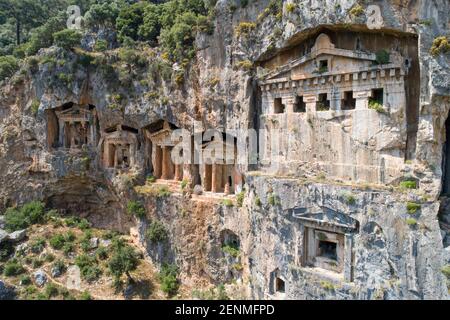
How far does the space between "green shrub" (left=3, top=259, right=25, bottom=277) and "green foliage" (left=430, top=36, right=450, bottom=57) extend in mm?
24364

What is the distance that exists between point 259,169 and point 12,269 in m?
16.2

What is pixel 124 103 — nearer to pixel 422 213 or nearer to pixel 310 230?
pixel 310 230

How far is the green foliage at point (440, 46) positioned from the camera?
40.9 ft

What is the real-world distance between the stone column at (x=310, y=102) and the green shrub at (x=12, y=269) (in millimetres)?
19476

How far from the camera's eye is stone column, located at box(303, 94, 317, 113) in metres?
16.5

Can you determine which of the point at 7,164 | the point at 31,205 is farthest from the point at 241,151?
the point at 7,164

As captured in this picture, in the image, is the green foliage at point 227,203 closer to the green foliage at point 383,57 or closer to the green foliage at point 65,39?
the green foliage at point 383,57

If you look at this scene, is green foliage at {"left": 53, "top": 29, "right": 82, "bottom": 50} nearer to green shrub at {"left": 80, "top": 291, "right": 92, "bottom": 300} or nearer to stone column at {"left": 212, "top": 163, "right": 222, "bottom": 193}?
stone column at {"left": 212, "top": 163, "right": 222, "bottom": 193}

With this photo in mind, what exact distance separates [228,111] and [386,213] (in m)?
9.75

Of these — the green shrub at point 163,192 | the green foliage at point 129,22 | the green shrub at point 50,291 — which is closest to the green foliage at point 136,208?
the green shrub at point 163,192

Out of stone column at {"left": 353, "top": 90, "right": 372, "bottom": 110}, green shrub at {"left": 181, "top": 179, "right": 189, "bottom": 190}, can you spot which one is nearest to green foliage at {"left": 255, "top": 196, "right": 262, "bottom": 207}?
stone column at {"left": 353, "top": 90, "right": 372, "bottom": 110}

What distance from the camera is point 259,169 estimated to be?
61.4 feet

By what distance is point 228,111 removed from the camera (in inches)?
771

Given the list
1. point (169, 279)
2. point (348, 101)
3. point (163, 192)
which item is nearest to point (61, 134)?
point (163, 192)
